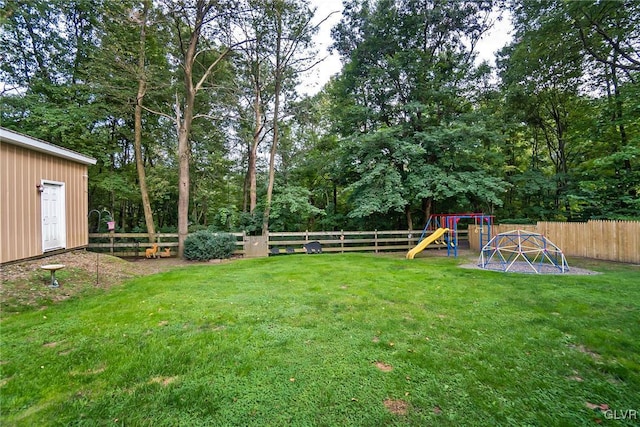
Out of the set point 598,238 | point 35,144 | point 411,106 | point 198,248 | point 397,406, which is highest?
point 411,106

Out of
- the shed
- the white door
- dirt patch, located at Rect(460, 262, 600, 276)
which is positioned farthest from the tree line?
dirt patch, located at Rect(460, 262, 600, 276)

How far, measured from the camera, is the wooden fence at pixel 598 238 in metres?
8.65

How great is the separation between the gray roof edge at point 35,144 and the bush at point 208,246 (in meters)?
4.28

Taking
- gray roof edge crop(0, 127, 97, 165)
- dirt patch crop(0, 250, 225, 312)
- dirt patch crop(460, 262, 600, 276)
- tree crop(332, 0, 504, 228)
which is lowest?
dirt patch crop(460, 262, 600, 276)

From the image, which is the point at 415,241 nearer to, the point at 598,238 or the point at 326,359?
the point at 598,238

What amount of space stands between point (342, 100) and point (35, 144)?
13175 mm

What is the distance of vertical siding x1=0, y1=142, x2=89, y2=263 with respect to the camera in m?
6.08

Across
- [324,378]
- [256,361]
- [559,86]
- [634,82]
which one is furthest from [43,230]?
[559,86]

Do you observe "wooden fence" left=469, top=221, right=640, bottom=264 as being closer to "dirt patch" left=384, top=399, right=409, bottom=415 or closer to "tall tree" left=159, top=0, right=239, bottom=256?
"dirt patch" left=384, top=399, right=409, bottom=415

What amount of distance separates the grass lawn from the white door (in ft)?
12.9

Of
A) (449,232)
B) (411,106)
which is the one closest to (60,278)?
(449,232)

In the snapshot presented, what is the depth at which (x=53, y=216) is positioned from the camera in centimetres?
771

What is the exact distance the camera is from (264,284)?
617 centimetres

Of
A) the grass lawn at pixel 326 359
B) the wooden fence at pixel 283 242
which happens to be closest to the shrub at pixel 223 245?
the wooden fence at pixel 283 242
